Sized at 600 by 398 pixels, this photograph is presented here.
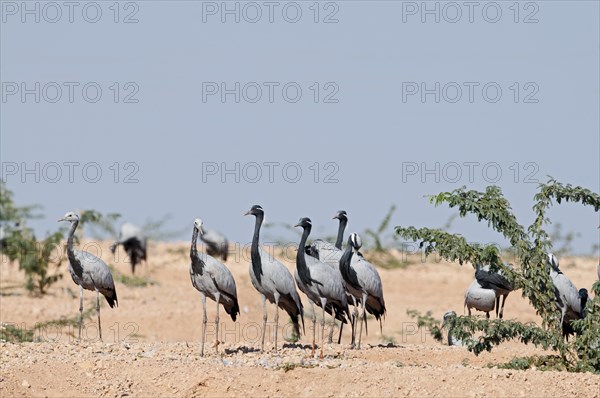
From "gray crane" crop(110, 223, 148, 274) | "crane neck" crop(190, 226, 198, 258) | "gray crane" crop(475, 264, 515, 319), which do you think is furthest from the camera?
"gray crane" crop(110, 223, 148, 274)

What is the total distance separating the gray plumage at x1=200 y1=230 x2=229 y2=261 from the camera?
→ 3030 cm

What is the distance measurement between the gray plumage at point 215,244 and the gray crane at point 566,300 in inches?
657

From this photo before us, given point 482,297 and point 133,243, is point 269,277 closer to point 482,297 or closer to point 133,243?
point 482,297

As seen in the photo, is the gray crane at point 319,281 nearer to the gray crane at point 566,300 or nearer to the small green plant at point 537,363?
the small green plant at point 537,363

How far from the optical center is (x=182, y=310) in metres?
20.0

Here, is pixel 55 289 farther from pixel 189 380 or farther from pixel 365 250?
pixel 189 380

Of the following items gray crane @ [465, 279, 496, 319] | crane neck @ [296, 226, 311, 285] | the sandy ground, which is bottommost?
the sandy ground

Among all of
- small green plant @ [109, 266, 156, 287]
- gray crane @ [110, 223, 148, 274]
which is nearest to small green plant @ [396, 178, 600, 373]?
small green plant @ [109, 266, 156, 287]

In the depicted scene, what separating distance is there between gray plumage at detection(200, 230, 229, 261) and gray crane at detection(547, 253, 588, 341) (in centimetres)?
1669

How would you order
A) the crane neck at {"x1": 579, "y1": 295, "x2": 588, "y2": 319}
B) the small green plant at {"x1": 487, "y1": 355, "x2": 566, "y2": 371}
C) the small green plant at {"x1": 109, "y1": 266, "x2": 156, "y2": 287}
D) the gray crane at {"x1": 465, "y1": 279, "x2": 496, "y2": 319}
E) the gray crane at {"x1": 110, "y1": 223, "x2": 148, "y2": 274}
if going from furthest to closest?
1. the gray crane at {"x1": 110, "y1": 223, "x2": 148, "y2": 274}
2. the small green plant at {"x1": 109, "y1": 266, "x2": 156, "y2": 287}
3. the gray crane at {"x1": 465, "y1": 279, "x2": 496, "y2": 319}
4. the crane neck at {"x1": 579, "y1": 295, "x2": 588, "y2": 319}
5. the small green plant at {"x1": 487, "y1": 355, "x2": 566, "y2": 371}

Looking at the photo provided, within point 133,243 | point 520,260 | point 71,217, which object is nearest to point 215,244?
point 133,243

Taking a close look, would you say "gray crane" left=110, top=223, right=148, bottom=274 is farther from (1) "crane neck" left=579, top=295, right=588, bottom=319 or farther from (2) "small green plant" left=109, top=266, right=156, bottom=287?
(1) "crane neck" left=579, top=295, right=588, bottom=319

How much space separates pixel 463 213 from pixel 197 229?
A: 3.04 m

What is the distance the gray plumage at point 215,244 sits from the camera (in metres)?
30.3
